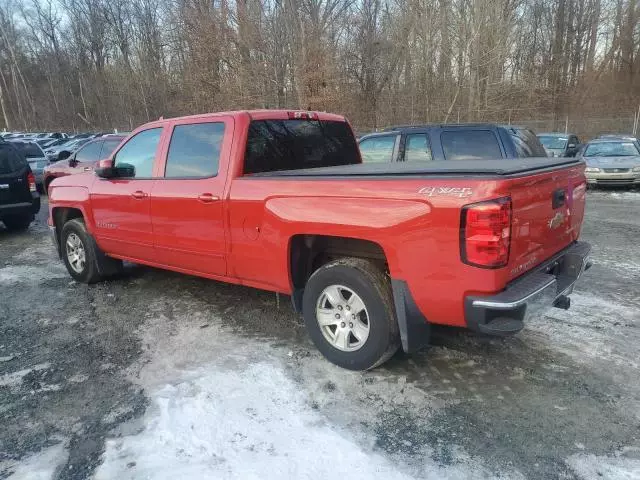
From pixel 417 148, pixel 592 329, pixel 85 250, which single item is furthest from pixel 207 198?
pixel 417 148

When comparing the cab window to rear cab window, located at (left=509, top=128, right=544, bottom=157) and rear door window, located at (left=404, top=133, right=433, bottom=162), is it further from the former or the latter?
rear cab window, located at (left=509, top=128, right=544, bottom=157)

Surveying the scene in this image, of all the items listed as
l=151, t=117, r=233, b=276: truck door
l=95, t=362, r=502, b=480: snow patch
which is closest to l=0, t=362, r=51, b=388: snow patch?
l=95, t=362, r=502, b=480: snow patch

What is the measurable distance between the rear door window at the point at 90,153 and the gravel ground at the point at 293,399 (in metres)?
7.87

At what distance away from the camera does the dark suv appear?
739 cm

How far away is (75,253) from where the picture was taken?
244 inches

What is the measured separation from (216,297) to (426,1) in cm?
2583

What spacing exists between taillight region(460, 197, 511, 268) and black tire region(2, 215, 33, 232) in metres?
9.80

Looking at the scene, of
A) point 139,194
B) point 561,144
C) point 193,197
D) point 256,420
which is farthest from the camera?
point 561,144

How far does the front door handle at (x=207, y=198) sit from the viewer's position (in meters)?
4.20

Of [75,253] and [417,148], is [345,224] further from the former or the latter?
[417,148]

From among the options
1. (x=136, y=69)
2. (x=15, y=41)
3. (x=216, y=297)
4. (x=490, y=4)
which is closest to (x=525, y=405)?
(x=216, y=297)

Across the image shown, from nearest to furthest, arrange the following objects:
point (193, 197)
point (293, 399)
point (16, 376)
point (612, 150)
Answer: point (293, 399), point (16, 376), point (193, 197), point (612, 150)

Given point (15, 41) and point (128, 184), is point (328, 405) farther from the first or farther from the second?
point (15, 41)

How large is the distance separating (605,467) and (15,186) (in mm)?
10083
